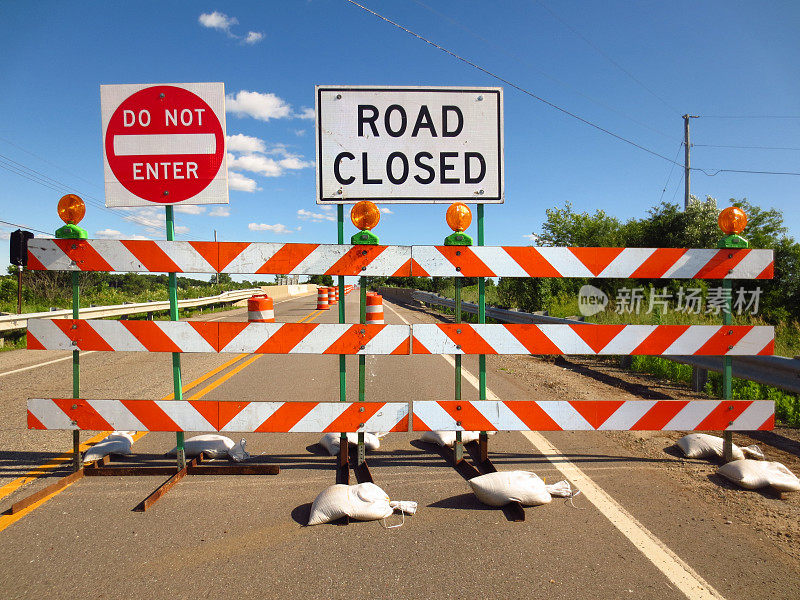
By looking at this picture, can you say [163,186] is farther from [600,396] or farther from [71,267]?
[600,396]

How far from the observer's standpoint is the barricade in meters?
3.75

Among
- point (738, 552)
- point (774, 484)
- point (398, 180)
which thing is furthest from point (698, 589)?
point (398, 180)

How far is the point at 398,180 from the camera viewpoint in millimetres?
4109

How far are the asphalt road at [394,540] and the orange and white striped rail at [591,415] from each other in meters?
0.39

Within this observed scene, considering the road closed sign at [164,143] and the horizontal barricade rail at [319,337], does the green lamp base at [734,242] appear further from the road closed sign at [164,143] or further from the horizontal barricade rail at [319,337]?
the road closed sign at [164,143]

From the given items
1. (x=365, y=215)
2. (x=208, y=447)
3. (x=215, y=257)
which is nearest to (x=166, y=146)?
(x=215, y=257)

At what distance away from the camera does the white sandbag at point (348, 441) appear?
4285 mm

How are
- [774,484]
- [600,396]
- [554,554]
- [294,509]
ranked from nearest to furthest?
[554,554] → [294,509] → [774,484] → [600,396]

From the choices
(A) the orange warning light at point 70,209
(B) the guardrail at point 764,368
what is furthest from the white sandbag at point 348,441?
(B) the guardrail at point 764,368

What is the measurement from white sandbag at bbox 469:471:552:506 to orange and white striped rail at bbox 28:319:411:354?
1147 mm

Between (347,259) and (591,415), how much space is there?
2358mm

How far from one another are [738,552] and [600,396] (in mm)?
3575

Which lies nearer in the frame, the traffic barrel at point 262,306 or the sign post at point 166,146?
the sign post at point 166,146

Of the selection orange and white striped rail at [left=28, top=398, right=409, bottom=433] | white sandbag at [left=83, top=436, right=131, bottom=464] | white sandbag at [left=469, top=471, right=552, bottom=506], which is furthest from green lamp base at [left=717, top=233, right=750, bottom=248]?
white sandbag at [left=83, top=436, right=131, bottom=464]
